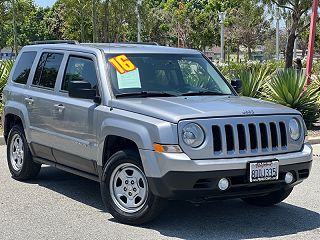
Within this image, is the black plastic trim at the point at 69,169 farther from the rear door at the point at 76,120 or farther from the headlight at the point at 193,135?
the headlight at the point at 193,135

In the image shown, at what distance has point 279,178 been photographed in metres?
6.30

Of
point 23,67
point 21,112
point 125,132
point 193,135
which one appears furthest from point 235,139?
point 23,67

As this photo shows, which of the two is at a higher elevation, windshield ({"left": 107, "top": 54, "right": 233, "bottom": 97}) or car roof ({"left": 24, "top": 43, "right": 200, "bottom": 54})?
car roof ({"left": 24, "top": 43, "right": 200, "bottom": 54})

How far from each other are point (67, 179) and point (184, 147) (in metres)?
3.46

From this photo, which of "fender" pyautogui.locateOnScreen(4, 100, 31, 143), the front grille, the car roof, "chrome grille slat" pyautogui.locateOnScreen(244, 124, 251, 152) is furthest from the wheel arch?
"chrome grille slat" pyautogui.locateOnScreen(244, 124, 251, 152)

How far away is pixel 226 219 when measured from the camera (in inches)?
267

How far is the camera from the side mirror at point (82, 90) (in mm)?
6840

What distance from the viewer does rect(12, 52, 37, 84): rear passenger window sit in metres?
8.55

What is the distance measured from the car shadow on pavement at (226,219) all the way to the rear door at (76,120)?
614 mm

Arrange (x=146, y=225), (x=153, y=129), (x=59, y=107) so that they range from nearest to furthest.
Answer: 1. (x=153, y=129)
2. (x=146, y=225)
3. (x=59, y=107)

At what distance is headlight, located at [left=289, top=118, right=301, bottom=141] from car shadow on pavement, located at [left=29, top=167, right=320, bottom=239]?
91cm

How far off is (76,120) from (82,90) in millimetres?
444

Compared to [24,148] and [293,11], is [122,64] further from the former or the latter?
[293,11]

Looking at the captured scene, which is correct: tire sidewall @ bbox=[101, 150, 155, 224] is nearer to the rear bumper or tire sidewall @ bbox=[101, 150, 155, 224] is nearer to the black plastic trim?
the rear bumper
